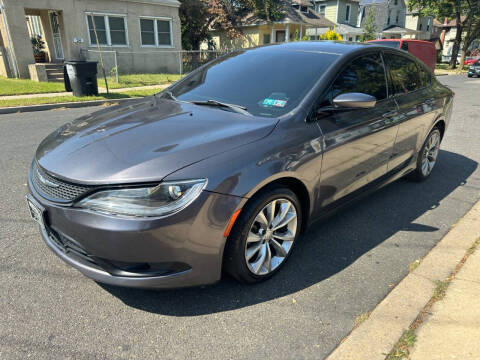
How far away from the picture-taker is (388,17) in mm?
43156

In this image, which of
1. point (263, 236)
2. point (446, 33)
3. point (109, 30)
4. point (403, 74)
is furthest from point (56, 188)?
point (446, 33)

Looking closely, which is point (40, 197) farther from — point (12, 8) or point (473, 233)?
point (12, 8)

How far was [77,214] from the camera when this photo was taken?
7.11ft

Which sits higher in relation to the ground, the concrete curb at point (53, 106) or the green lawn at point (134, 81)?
the concrete curb at point (53, 106)

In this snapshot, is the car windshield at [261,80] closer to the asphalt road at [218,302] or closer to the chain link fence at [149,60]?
the asphalt road at [218,302]

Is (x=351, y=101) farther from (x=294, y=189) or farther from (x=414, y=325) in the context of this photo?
(x=414, y=325)

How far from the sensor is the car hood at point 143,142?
2201mm

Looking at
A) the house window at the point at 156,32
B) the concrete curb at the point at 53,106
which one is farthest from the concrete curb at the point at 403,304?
the house window at the point at 156,32

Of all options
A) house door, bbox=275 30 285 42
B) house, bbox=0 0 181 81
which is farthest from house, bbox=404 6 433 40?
house, bbox=0 0 181 81

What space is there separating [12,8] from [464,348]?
17.9 metres

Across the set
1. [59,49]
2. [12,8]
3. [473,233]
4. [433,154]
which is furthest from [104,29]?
[473,233]

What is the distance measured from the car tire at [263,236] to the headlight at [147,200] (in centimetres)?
47

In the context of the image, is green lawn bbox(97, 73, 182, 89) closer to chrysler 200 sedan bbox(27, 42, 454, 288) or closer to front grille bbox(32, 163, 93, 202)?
chrysler 200 sedan bbox(27, 42, 454, 288)

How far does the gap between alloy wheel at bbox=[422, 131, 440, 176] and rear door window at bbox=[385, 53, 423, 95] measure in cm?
81
